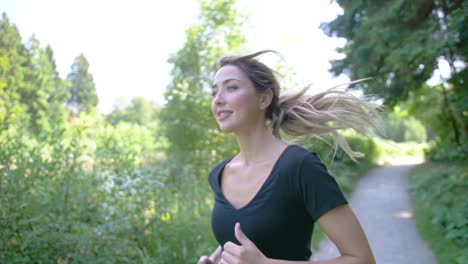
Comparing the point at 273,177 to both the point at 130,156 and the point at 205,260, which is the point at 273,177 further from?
the point at 130,156

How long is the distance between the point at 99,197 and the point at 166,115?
6.68m

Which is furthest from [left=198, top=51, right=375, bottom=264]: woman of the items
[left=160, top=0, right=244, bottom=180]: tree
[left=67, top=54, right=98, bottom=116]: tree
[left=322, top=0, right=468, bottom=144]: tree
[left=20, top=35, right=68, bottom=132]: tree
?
[left=160, top=0, right=244, bottom=180]: tree

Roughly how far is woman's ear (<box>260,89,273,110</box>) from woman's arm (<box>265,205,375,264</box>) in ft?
2.55

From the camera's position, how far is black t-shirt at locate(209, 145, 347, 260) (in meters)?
1.55

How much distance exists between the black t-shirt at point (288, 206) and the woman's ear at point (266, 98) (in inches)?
15.7

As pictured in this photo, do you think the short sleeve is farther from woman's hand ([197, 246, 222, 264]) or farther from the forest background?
the forest background

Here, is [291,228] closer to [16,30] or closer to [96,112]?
[96,112]

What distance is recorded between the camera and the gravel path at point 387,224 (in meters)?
5.77

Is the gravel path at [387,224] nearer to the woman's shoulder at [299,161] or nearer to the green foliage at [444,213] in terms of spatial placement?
the green foliage at [444,213]

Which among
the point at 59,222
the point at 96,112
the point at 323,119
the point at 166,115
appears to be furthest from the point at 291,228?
the point at 166,115

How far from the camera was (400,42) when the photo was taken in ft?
24.0

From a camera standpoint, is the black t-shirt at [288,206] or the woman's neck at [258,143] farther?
the woman's neck at [258,143]

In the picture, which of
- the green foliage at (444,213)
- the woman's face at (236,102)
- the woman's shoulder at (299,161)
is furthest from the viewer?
the green foliage at (444,213)

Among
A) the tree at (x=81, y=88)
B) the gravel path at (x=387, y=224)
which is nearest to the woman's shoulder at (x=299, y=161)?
the tree at (x=81, y=88)
